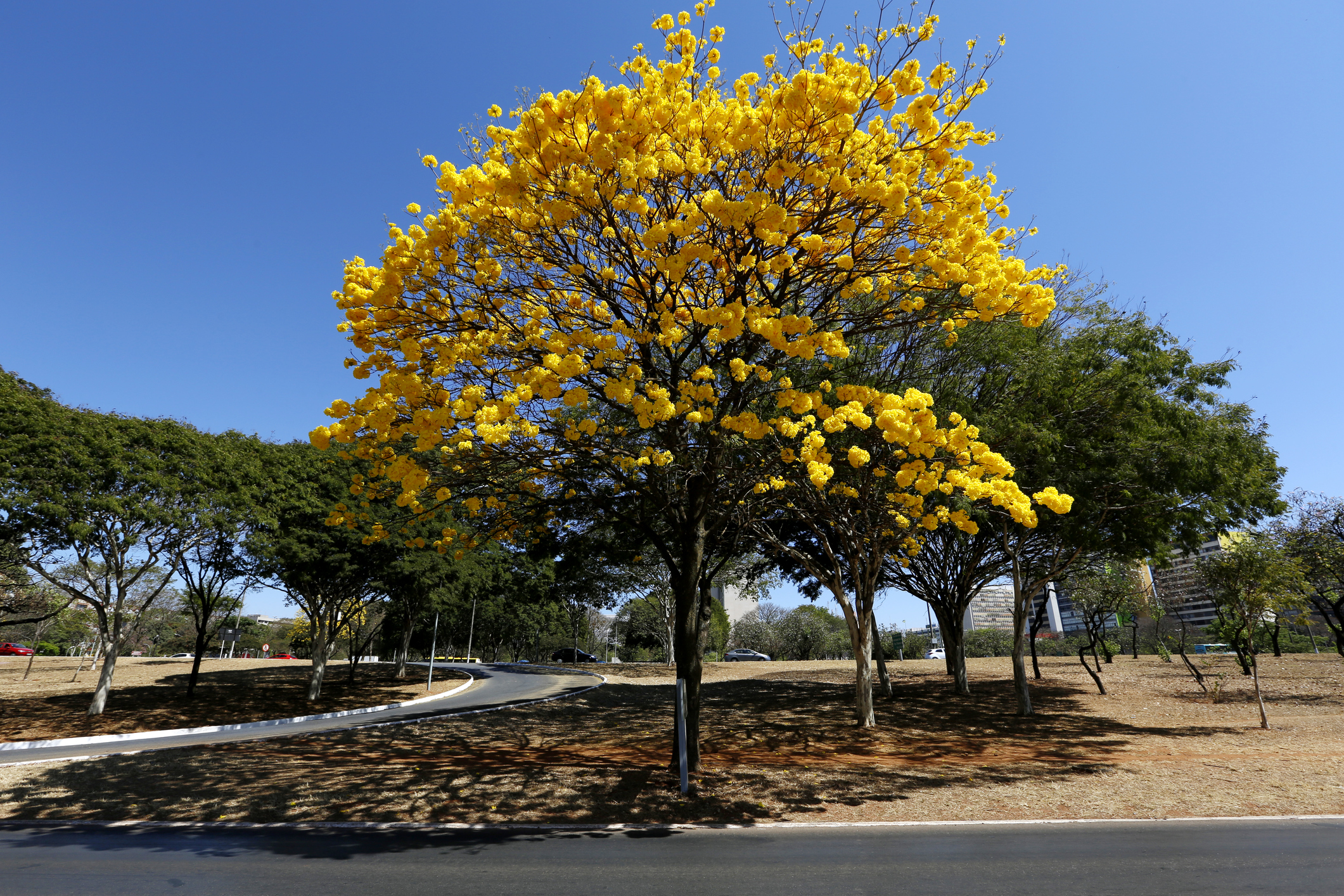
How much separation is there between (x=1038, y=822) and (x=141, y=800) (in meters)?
11.1

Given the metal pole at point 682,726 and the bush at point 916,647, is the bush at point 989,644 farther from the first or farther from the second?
the metal pole at point 682,726

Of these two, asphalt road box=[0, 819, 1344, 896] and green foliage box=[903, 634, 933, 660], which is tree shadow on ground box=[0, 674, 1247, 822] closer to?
asphalt road box=[0, 819, 1344, 896]

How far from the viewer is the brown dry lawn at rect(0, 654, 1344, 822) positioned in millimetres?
8047

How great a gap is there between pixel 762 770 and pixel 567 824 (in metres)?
3.41

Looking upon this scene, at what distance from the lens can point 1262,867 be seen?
5934 millimetres

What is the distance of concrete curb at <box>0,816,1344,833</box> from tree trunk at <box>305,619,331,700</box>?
48.3 ft

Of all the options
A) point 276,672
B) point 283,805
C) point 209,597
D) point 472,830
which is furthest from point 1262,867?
point 276,672

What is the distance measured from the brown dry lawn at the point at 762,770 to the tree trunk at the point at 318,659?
8863 mm

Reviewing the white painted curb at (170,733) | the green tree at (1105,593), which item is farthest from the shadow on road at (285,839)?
the green tree at (1105,593)

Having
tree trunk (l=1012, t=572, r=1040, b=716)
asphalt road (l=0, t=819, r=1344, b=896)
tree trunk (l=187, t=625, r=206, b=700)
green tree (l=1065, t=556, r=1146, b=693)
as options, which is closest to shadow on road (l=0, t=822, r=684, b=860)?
asphalt road (l=0, t=819, r=1344, b=896)

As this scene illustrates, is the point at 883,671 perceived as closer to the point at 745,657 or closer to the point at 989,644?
the point at 745,657

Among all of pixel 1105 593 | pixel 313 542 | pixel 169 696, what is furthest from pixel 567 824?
pixel 1105 593

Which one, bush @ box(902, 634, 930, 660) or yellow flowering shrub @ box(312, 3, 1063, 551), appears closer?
yellow flowering shrub @ box(312, 3, 1063, 551)

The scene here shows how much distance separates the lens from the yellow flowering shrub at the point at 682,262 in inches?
247
